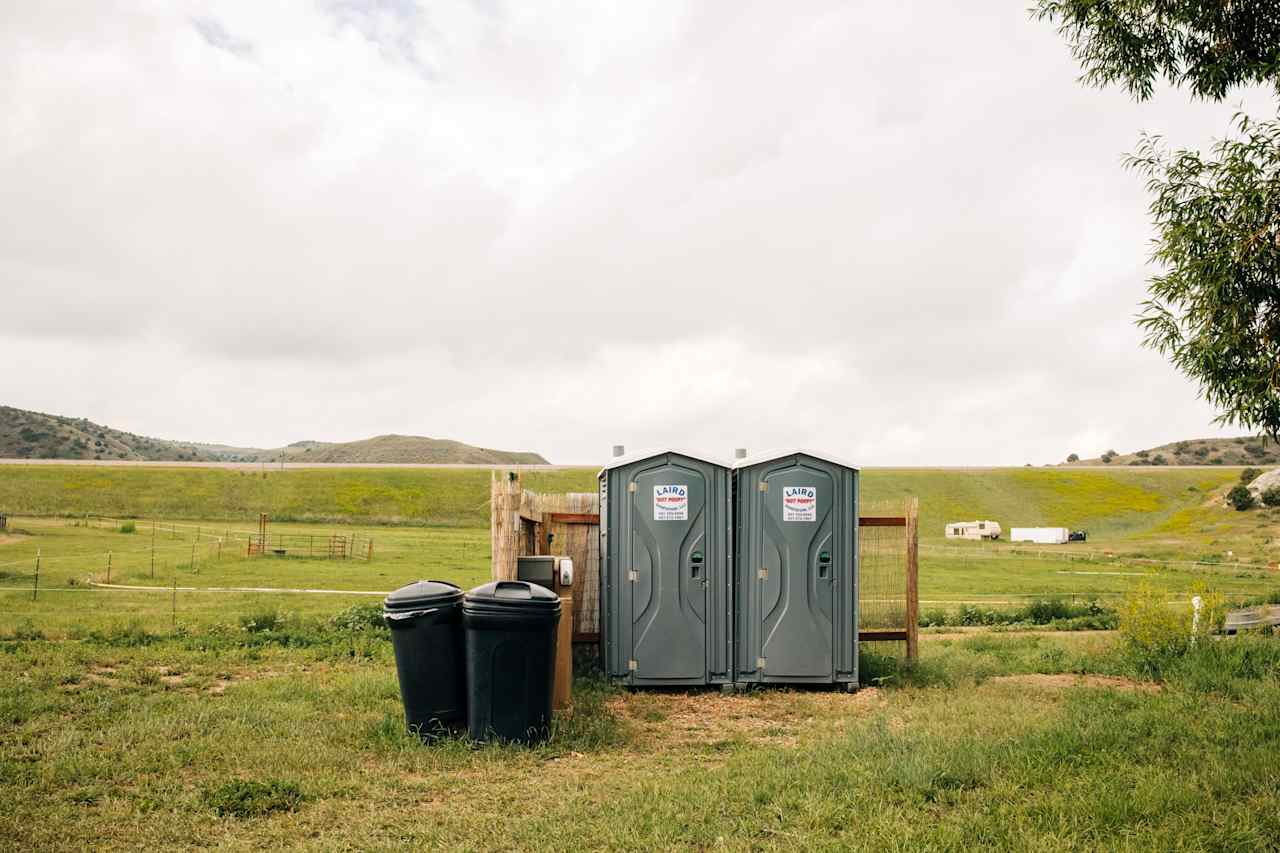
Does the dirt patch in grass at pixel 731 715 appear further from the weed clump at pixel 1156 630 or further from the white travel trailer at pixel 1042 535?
the white travel trailer at pixel 1042 535

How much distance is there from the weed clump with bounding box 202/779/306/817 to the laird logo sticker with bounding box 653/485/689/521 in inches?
171

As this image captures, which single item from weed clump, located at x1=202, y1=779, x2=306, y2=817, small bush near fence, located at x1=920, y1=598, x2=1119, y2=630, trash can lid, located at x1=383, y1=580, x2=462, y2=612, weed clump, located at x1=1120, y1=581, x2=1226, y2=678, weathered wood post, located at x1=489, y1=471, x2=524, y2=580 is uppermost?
weathered wood post, located at x1=489, y1=471, x2=524, y2=580

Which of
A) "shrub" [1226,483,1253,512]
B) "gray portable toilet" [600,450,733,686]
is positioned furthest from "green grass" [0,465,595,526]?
"gray portable toilet" [600,450,733,686]

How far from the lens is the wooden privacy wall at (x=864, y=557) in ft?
32.1

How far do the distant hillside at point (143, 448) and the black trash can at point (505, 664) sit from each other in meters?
77.0

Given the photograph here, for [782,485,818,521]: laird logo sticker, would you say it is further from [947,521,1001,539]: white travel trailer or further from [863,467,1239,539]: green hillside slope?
[863,467,1239,539]: green hillside slope

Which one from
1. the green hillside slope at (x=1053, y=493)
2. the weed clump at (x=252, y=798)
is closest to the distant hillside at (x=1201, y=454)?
the green hillside slope at (x=1053, y=493)

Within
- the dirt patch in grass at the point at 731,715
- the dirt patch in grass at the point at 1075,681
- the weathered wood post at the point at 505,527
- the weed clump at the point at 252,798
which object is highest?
the weathered wood post at the point at 505,527

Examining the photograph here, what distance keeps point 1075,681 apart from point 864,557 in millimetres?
2403

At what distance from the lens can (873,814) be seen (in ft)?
16.2

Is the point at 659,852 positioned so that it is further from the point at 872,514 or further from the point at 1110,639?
the point at 1110,639

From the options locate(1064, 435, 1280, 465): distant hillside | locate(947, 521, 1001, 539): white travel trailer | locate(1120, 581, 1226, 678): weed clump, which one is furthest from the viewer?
locate(1064, 435, 1280, 465): distant hillside

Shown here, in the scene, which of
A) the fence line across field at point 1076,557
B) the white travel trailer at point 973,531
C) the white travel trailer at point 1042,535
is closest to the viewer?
the fence line across field at point 1076,557

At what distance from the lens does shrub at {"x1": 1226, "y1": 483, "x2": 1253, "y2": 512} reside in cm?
5112
